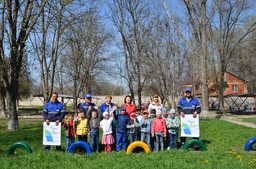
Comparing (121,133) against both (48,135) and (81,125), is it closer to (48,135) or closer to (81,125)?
(81,125)

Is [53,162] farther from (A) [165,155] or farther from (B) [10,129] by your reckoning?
(B) [10,129]

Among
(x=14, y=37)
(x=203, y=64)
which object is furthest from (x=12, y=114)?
(x=203, y=64)

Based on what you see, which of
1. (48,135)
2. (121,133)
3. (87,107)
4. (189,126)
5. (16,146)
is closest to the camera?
(16,146)

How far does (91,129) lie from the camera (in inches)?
395

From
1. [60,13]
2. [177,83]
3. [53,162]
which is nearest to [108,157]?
[53,162]

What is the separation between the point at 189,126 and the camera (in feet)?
34.4

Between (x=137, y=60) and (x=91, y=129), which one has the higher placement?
(x=137, y=60)

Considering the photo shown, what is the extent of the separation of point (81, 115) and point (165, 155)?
3.08 m

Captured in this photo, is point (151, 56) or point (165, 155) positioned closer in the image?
point (165, 155)

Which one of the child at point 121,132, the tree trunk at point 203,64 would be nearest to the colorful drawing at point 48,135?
the child at point 121,132

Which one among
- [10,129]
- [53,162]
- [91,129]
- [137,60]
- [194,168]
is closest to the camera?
[194,168]

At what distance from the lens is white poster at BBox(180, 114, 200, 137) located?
10.5 meters

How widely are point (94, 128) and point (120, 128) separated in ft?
2.67

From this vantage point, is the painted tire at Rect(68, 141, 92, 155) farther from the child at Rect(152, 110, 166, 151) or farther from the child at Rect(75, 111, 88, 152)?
Answer: the child at Rect(152, 110, 166, 151)
